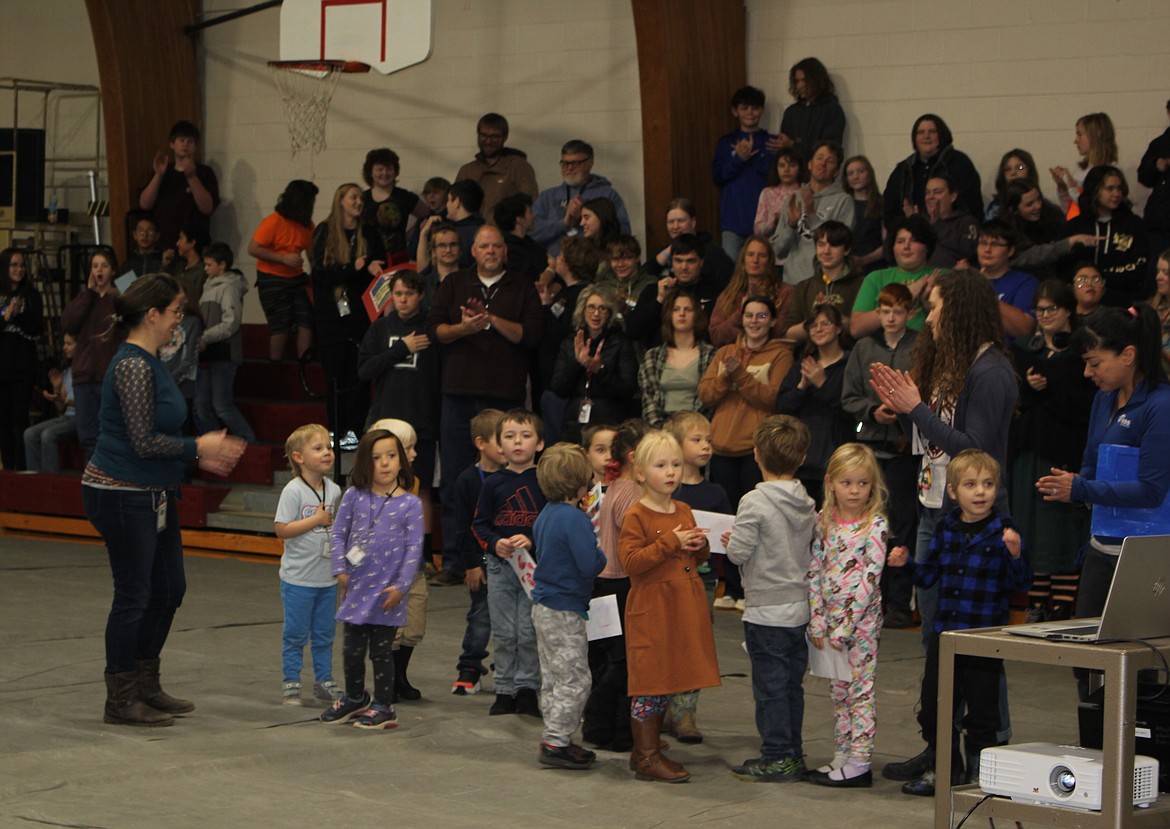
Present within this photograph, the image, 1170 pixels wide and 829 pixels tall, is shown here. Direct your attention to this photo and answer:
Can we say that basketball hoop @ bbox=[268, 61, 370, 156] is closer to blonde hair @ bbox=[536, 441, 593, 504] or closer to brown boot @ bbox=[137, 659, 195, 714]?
brown boot @ bbox=[137, 659, 195, 714]

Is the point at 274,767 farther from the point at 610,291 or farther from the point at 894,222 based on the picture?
the point at 894,222

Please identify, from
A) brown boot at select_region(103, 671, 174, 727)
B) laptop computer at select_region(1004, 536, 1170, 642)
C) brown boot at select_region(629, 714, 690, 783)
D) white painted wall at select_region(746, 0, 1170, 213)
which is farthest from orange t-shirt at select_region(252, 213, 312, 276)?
laptop computer at select_region(1004, 536, 1170, 642)

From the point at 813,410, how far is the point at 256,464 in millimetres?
4823

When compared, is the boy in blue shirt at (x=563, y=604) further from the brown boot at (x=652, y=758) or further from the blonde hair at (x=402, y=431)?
the blonde hair at (x=402, y=431)

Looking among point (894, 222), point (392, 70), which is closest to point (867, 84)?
point (894, 222)

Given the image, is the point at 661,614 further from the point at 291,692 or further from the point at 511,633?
the point at 291,692

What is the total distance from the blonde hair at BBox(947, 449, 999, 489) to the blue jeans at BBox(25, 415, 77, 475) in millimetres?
8731

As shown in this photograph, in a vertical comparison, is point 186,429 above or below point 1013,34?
below

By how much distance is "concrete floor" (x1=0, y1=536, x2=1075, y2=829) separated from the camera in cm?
498

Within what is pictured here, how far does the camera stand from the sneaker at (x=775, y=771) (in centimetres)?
539

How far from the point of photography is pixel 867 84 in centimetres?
1130

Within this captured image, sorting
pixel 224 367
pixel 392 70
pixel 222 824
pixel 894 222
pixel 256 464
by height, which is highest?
pixel 392 70

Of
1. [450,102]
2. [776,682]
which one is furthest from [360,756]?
[450,102]

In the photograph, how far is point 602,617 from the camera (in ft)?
19.1
